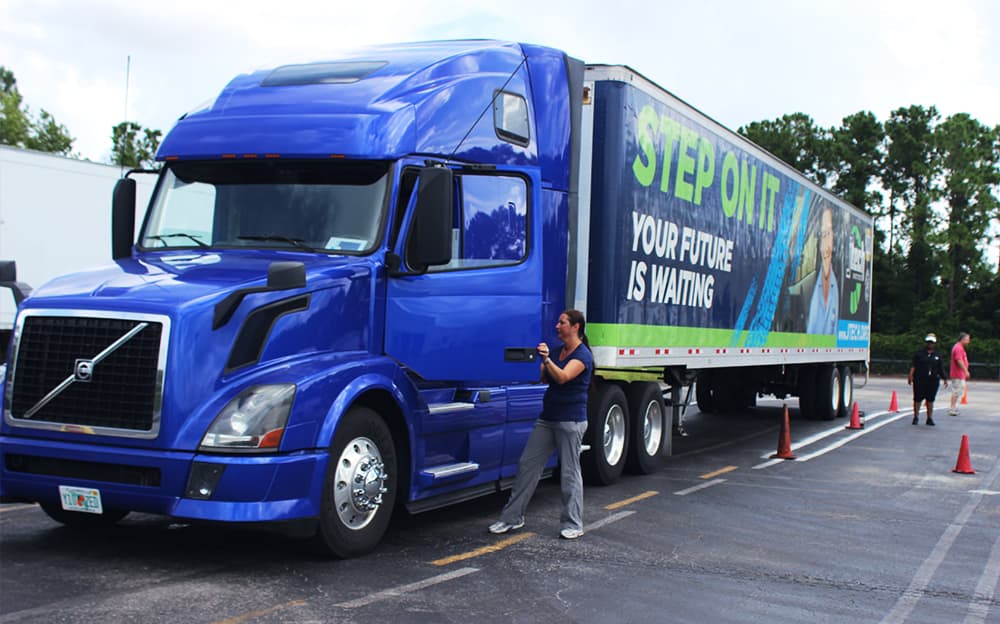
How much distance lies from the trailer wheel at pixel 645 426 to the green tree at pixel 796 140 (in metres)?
62.0

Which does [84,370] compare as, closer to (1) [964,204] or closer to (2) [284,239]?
(2) [284,239]

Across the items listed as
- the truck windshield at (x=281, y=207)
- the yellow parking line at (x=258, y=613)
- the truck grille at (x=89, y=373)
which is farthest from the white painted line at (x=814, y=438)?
the truck grille at (x=89, y=373)

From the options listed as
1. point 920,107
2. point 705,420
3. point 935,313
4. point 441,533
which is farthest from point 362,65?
point 920,107

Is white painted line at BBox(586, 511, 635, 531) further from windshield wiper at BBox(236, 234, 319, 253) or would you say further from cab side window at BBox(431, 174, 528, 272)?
windshield wiper at BBox(236, 234, 319, 253)

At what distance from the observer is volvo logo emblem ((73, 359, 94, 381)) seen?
640cm

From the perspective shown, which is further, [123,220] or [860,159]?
[860,159]

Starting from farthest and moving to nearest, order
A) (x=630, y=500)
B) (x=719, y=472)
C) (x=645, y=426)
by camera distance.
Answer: (x=719, y=472), (x=645, y=426), (x=630, y=500)

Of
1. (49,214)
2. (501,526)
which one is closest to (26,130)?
(49,214)

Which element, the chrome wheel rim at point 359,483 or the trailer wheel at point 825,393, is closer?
the chrome wheel rim at point 359,483

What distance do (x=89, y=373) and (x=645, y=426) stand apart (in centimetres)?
679

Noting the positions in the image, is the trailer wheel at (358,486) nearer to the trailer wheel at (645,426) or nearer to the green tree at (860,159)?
the trailer wheel at (645,426)

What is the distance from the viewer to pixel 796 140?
73000 mm

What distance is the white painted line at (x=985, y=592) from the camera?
20.6ft

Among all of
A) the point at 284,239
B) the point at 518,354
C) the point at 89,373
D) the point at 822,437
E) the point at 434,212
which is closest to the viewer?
the point at 89,373
